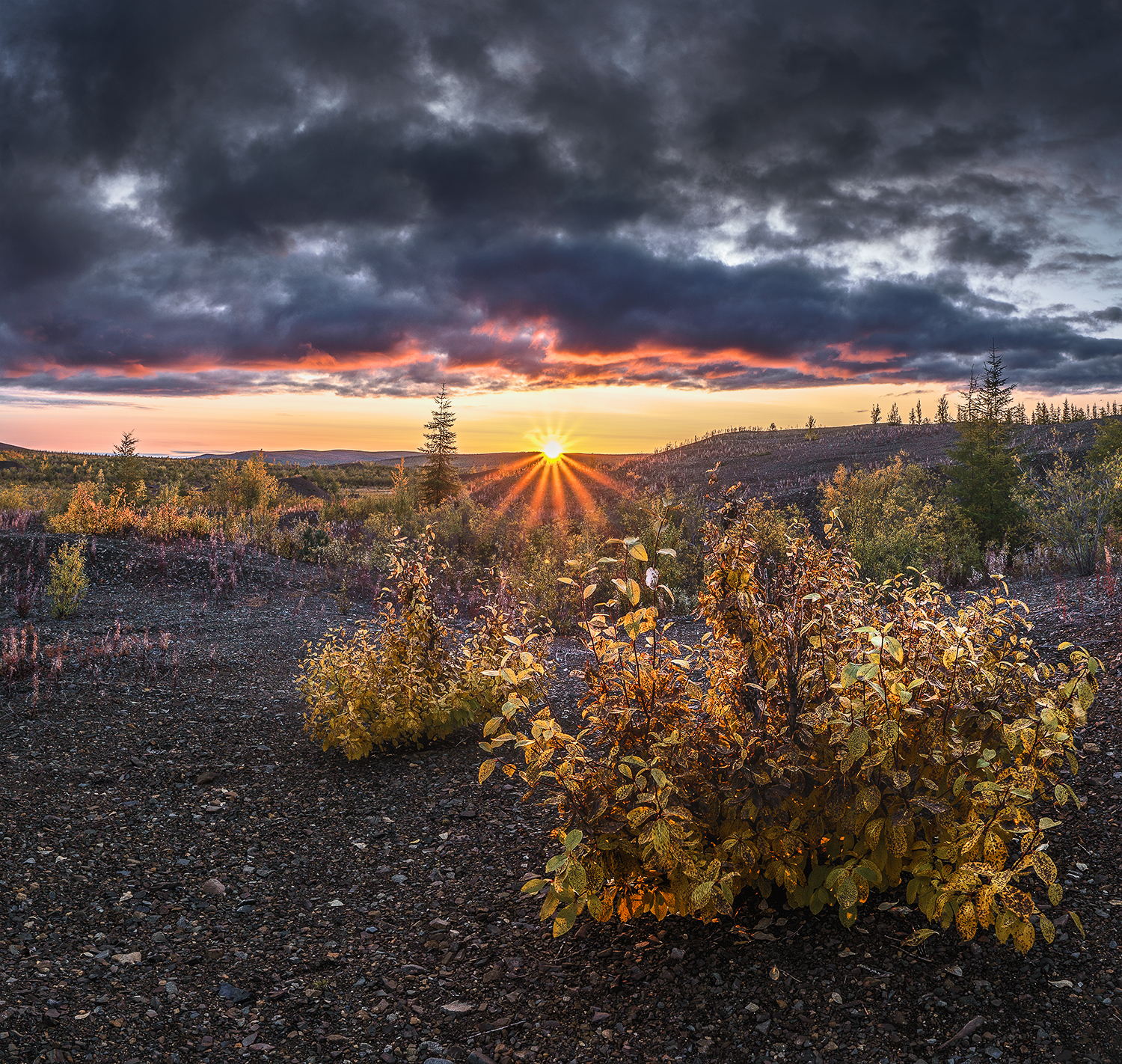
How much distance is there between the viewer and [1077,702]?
268 cm

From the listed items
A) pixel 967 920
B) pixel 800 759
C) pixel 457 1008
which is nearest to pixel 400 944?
pixel 457 1008

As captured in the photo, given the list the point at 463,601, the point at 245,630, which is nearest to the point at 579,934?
the point at 245,630

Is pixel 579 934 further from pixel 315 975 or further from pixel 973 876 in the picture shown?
pixel 973 876

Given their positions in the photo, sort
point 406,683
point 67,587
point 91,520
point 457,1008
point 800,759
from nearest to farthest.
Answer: point 800,759, point 457,1008, point 406,683, point 67,587, point 91,520

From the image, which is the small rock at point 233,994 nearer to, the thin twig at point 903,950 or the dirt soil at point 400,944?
the dirt soil at point 400,944

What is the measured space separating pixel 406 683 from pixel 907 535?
10.9 metres

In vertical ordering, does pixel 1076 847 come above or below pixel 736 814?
below

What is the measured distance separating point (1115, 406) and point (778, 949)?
63896 millimetres

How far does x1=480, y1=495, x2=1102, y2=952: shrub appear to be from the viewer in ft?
8.80

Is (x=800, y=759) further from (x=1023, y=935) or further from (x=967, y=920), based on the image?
(x=1023, y=935)

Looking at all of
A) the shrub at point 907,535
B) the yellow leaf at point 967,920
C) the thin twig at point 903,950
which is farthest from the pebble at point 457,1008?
the shrub at point 907,535

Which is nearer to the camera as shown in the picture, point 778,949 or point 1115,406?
point 778,949

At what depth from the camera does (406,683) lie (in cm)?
574

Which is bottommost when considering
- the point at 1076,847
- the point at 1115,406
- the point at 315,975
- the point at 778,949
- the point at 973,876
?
the point at 315,975
